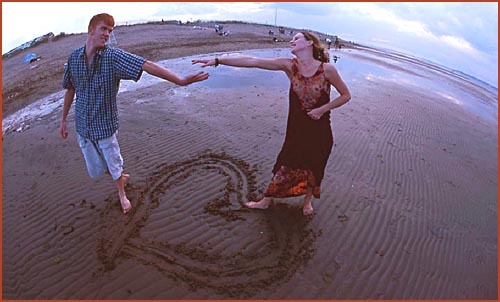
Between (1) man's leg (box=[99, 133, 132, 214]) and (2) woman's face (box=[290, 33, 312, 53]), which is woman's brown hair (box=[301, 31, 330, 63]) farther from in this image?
(1) man's leg (box=[99, 133, 132, 214])

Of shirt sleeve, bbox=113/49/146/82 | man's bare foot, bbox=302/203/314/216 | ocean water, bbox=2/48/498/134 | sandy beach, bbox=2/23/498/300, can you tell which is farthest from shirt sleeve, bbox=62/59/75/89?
ocean water, bbox=2/48/498/134

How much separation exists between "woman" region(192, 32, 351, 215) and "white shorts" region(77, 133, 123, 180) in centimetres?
150

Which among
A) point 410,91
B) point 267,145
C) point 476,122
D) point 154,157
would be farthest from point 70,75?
point 410,91

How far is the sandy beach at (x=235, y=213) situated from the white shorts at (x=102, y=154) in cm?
80

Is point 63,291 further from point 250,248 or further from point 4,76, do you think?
point 4,76

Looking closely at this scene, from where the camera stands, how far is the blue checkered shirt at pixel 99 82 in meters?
3.38

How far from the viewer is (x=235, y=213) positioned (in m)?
4.75

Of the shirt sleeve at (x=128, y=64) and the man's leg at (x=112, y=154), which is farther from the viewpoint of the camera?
the man's leg at (x=112, y=154)

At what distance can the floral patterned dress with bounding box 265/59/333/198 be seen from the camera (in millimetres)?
3662

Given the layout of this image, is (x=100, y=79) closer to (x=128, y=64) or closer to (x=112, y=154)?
(x=128, y=64)

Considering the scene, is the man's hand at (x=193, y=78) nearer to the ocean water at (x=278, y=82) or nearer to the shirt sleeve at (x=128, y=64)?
the shirt sleeve at (x=128, y=64)

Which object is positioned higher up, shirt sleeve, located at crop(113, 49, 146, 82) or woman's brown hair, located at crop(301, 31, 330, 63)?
woman's brown hair, located at crop(301, 31, 330, 63)

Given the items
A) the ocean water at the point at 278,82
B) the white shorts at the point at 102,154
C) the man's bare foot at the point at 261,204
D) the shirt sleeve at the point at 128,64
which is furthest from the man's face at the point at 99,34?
the ocean water at the point at 278,82

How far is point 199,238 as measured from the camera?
4.25 m
